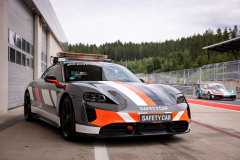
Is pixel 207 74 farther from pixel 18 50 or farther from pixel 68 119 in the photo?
pixel 68 119

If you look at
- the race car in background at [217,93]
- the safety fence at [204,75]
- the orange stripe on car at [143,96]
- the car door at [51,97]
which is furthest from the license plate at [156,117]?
the safety fence at [204,75]

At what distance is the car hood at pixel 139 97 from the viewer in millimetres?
3908

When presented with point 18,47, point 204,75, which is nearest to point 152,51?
point 204,75

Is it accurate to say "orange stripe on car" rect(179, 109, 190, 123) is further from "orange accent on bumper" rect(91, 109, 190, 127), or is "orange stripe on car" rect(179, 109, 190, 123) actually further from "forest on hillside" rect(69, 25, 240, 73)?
"forest on hillside" rect(69, 25, 240, 73)

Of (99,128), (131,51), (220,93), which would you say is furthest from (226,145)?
(131,51)

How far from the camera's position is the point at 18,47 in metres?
11.7

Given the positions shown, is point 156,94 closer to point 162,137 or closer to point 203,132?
point 162,137

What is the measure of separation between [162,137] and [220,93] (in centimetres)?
1507

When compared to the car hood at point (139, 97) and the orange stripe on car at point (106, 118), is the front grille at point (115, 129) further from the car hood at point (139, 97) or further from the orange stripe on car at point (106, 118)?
the car hood at point (139, 97)

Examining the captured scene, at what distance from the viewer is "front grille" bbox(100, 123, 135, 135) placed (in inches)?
149

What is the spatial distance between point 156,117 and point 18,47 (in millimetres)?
9427

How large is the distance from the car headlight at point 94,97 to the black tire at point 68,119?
33 centimetres

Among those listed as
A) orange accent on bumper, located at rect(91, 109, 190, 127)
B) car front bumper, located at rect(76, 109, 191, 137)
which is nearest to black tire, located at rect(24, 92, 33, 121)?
car front bumper, located at rect(76, 109, 191, 137)

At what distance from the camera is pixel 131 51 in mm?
155250
